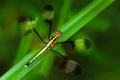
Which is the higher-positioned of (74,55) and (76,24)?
(76,24)

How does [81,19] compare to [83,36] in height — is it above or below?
above

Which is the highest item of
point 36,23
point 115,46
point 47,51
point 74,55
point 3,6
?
point 3,6

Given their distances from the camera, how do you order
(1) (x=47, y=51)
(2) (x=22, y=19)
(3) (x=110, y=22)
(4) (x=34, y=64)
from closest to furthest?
(4) (x=34, y=64), (1) (x=47, y=51), (2) (x=22, y=19), (3) (x=110, y=22)

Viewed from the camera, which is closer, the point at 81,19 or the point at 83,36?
the point at 81,19

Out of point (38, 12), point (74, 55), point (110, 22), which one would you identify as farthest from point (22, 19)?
point (110, 22)

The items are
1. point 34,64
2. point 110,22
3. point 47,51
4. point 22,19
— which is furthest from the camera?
point 110,22

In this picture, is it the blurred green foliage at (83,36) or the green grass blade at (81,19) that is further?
the blurred green foliage at (83,36)

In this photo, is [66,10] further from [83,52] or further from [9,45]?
[9,45]

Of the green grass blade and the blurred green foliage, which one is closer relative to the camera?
the green grass blade
